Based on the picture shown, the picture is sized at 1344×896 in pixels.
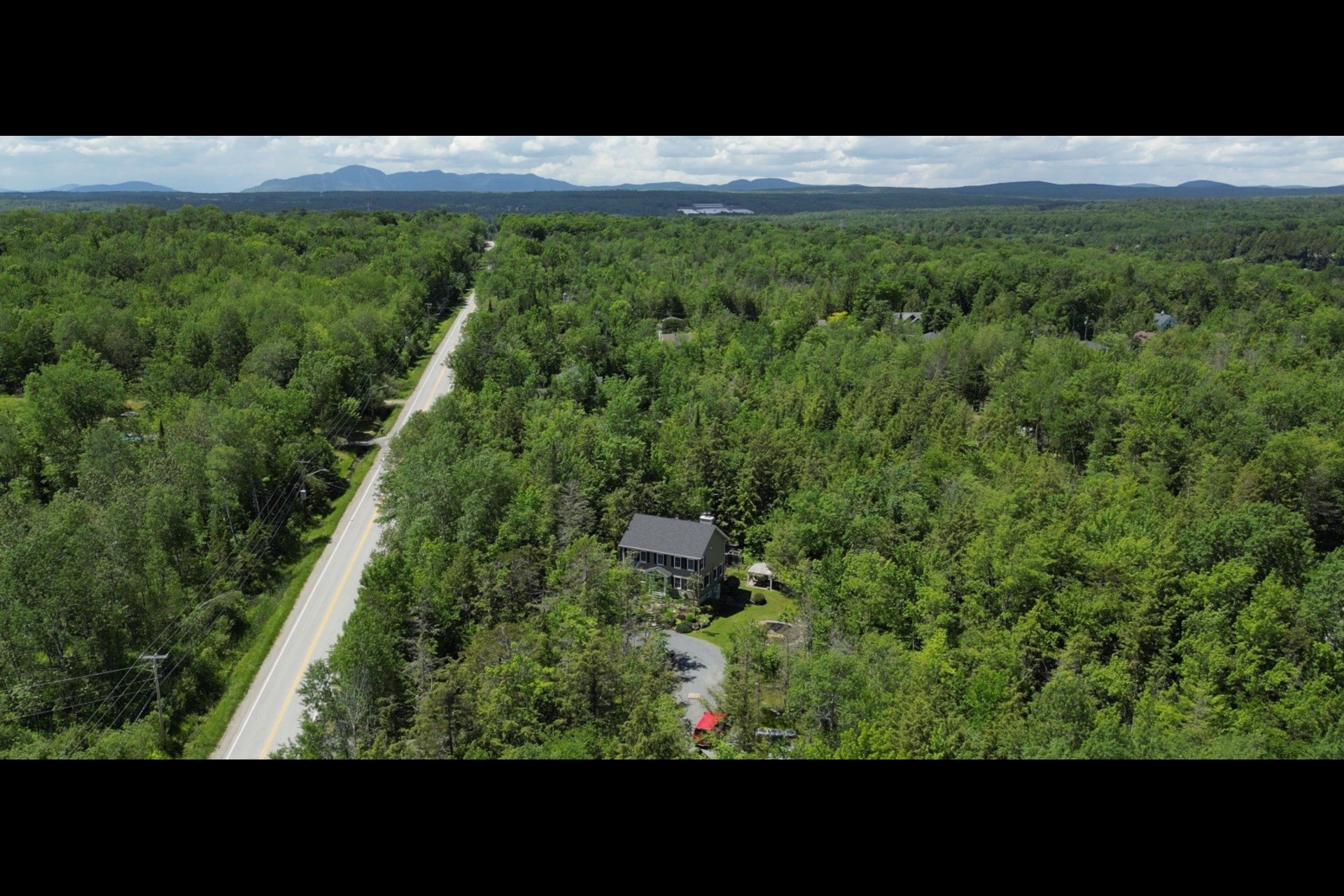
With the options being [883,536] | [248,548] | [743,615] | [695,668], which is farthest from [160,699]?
[883,536]

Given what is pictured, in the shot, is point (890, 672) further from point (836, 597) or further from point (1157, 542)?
point (1157, 542)

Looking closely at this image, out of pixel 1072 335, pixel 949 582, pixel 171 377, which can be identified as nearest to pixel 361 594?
pixel 949 582

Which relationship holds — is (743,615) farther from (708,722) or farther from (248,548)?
(248,548)

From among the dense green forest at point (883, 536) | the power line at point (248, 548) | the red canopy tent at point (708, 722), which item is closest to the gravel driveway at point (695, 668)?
the red canopy tent at point (708, 722)

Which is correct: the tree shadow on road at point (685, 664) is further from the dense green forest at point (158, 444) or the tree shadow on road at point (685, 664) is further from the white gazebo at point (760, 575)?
the dense green forest at point (158, 444)

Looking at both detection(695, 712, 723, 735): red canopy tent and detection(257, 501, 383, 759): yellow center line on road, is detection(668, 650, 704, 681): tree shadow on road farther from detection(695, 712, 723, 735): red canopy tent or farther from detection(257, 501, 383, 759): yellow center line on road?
detection(257, 501, 383, 759): yellow center line on road
